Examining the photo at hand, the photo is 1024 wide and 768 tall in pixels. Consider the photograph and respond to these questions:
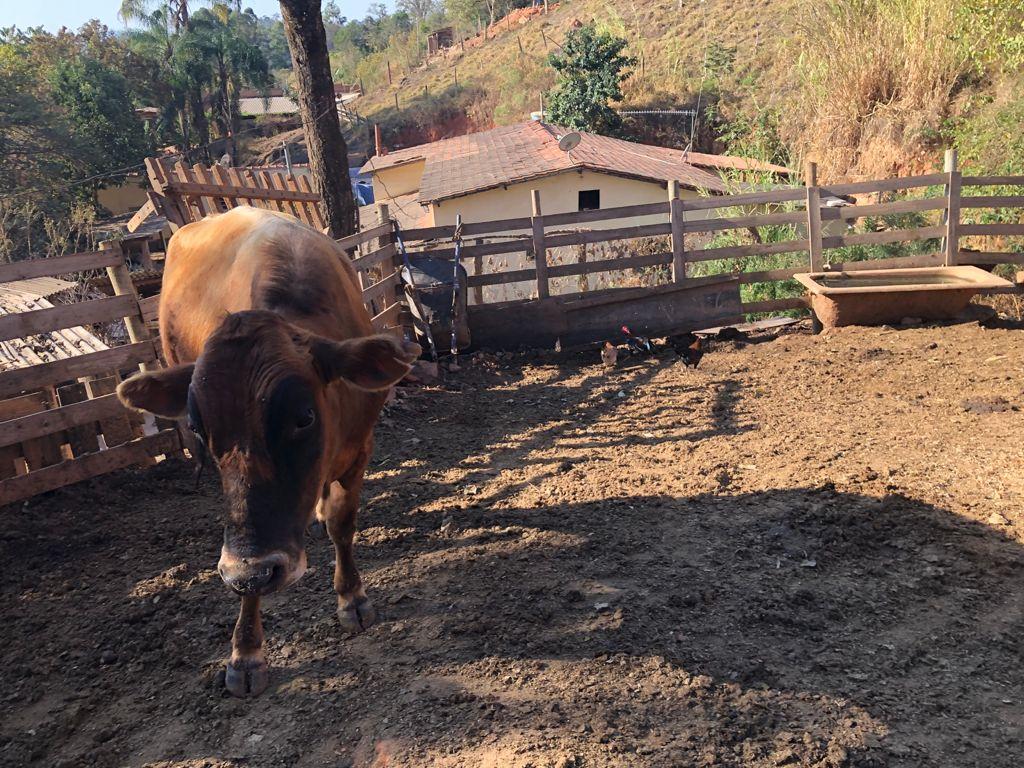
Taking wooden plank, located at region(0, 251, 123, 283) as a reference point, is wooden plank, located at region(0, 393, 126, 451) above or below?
below

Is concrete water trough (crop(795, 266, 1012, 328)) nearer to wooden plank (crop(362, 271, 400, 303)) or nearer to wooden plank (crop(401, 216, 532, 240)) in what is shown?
wooden plank (crop(401, 216, 532, 240))

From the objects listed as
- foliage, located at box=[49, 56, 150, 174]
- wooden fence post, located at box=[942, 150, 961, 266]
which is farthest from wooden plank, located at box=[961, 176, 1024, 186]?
foliage, located at box=[49, 56, 150, 174]

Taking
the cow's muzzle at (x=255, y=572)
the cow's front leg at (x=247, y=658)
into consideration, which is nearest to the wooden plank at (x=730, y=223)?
the cow's front leg at (x=247, y=658)

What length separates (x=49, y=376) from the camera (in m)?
5.06

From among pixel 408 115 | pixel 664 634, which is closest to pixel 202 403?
pixel 664 634

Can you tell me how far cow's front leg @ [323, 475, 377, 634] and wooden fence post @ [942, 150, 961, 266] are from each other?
873 cm

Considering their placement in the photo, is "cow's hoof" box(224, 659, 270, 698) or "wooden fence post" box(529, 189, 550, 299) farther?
"wooden fence post" box(529, 189, 550, 299)

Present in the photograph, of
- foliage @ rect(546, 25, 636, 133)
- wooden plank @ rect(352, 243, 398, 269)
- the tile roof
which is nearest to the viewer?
wooden plank @ rect(352, 243, 398, 269)

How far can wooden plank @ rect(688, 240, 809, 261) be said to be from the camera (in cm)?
910

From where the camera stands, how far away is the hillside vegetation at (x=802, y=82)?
15.1m

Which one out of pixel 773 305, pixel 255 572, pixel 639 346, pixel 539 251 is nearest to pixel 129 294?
pixel 255 572

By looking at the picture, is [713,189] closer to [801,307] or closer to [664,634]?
[801,307]

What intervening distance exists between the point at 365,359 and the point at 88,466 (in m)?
3.48

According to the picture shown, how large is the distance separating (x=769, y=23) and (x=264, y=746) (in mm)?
36322
